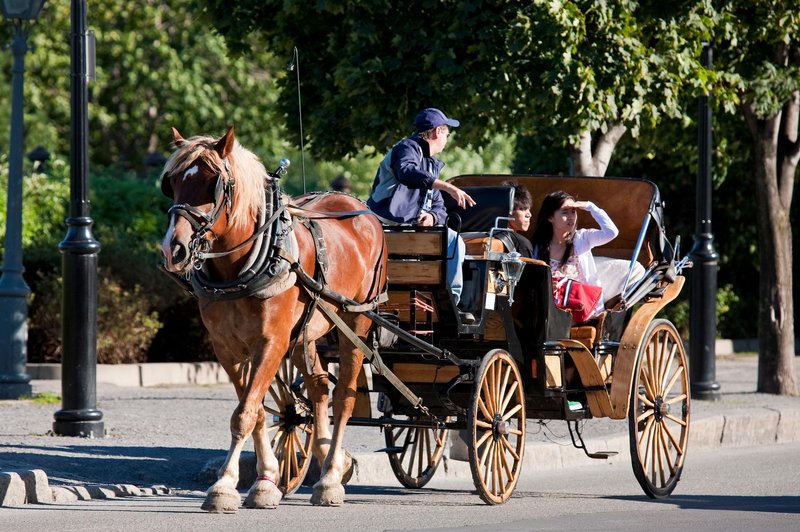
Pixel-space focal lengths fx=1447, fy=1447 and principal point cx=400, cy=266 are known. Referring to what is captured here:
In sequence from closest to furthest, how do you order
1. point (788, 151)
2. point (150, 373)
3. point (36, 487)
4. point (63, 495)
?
1. point (36, 487)
2. point (63, 495)
3. point (788, 151)
4. point (150, 373)

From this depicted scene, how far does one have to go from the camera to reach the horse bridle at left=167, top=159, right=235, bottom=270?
736cm

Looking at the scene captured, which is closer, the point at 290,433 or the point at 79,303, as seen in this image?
the point at 290,433

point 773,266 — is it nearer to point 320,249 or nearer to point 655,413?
point 655,413

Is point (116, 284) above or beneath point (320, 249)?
beneath

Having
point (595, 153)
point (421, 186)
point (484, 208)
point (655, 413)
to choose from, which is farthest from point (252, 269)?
point (595, 153)

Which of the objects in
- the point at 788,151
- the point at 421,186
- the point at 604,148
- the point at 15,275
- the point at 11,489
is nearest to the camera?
the point at 11,489

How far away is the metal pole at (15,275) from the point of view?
14.2 meters

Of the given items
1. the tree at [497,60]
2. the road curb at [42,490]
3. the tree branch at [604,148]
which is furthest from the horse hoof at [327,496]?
the tree branch at [604,148]

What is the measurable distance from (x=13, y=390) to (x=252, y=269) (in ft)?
23.4

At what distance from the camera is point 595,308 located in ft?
31.7

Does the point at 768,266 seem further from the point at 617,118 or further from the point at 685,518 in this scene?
the point at 685,518

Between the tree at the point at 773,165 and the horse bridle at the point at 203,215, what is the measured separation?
886 centimetres

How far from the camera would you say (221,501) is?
778cm

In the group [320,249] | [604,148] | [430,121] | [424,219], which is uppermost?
[604,148]
